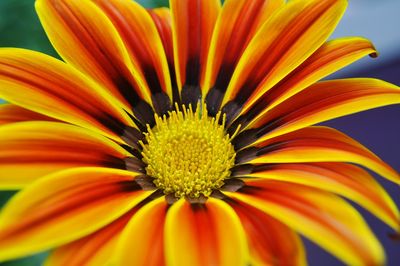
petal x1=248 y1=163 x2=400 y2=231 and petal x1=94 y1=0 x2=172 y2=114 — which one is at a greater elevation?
petal x1=94 y1=0 x2=172 y2=114

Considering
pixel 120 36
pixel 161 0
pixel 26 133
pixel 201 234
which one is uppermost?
pixel 161 0

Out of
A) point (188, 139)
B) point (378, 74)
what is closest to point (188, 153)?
point (188, 139)

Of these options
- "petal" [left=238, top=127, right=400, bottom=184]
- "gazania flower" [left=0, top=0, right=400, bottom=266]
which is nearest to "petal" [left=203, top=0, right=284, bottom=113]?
"gazania flower" [left=0, top=0, right=400, bottom=266]

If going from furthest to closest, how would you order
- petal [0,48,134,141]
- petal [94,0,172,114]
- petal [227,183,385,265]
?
1. petal [94,0,172,114]
2. petal [0,48,134,141]
3. petal [227,183,385,265]

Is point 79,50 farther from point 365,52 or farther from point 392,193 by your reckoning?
point 392,193

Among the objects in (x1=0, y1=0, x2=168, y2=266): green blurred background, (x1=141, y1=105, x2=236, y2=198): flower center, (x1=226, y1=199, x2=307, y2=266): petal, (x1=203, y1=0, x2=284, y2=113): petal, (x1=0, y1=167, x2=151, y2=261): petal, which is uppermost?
(x1=0, y1=0, x2=168, y2=266): green blurred background

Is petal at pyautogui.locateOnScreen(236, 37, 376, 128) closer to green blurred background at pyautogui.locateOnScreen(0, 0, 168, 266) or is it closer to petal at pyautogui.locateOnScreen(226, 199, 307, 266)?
petal at pyautogui.locateOnScreen(226, 199, 307, 266)

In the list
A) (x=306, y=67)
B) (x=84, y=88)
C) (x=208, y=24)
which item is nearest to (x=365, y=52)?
(x=306, y=67)
